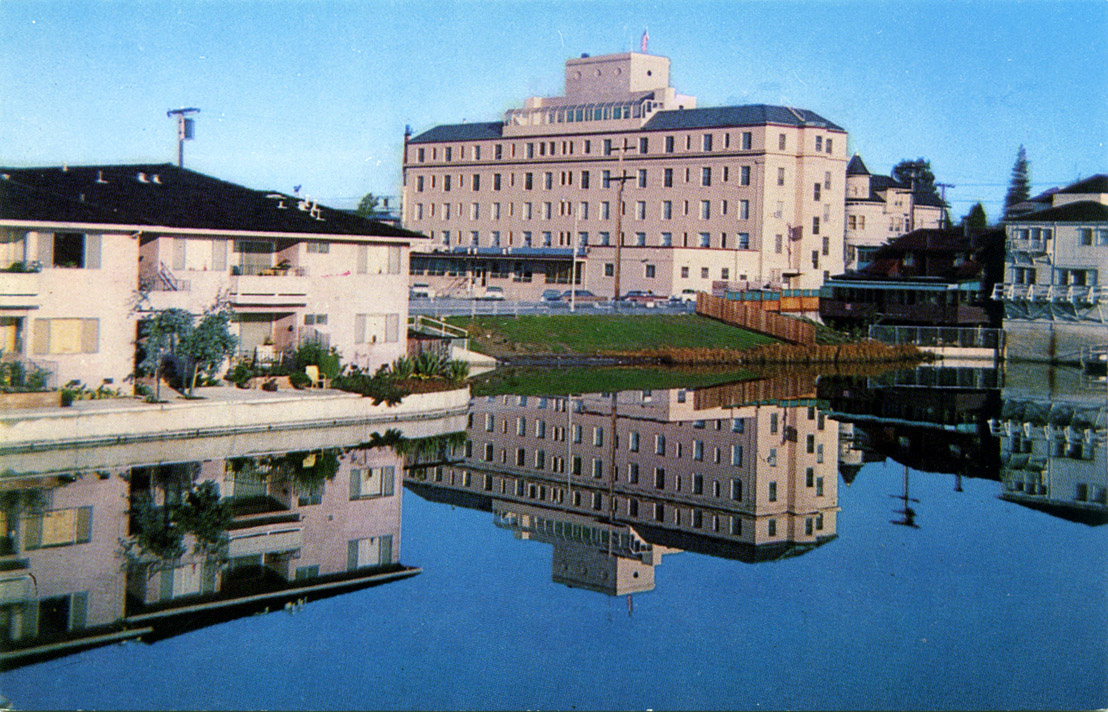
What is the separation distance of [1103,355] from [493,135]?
56.5 meters

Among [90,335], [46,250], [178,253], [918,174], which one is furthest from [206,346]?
[918,174]

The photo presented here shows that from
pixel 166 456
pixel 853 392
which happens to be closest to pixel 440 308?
pixel 853 392

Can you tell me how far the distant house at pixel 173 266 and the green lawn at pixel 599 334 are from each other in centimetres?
1608

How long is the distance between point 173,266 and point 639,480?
55.1ft

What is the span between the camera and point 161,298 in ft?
117

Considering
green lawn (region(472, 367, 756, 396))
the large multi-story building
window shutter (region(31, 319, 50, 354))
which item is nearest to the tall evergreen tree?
the large multi-story building

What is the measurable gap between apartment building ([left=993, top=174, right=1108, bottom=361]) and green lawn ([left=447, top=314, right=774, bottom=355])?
615 inches

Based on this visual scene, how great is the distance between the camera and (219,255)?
38094 millimetres

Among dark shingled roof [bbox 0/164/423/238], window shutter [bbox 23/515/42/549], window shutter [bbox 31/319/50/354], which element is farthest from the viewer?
dark shingled roof [bbox 0/164/423/238]

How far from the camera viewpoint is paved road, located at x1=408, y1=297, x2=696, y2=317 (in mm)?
63188

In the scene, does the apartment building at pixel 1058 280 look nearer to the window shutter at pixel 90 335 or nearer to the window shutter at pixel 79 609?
the window shutter at pixel 90 335

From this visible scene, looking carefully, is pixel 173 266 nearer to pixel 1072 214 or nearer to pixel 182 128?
pixel 182 128

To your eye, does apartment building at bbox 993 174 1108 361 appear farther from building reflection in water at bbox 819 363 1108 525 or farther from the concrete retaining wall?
the concrete retaining wall

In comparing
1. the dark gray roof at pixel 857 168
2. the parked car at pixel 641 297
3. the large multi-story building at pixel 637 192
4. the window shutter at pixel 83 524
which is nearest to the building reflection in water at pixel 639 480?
the window shutter at pixel 83 524
